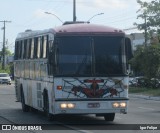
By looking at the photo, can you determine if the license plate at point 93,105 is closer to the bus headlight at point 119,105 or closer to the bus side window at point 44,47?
the bus headlight at point 119,105

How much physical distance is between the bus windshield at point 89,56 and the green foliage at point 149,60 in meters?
34.0

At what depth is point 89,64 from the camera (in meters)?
19.7

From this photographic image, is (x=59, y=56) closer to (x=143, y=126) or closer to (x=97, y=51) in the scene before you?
(x=97, y=51)

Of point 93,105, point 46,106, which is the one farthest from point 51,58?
point 46,106

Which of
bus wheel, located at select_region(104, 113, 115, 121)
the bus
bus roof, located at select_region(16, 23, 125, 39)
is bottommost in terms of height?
bus wheel, located at select_region(104, 113, 115, 121)

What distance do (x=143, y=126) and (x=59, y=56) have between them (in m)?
3.45

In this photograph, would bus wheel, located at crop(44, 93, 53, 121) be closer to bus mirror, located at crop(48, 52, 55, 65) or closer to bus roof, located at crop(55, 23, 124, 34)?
bus mirror, located at crop(48, 52, 55, 65)

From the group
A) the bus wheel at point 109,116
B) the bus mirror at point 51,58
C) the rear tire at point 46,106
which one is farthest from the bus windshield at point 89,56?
the rear tire at point 46,106

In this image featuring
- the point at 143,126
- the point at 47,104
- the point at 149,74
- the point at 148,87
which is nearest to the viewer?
the point at 143,126

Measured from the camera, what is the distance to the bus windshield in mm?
19578

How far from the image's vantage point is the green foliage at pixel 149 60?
54.1 metres

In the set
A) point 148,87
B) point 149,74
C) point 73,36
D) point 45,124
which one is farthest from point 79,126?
point 148,87

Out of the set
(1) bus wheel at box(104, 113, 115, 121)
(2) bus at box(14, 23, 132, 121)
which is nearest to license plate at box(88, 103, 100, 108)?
(2) bus at box(14, 23, 132, 121)

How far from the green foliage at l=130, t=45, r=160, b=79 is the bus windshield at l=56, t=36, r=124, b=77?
34027 mm
